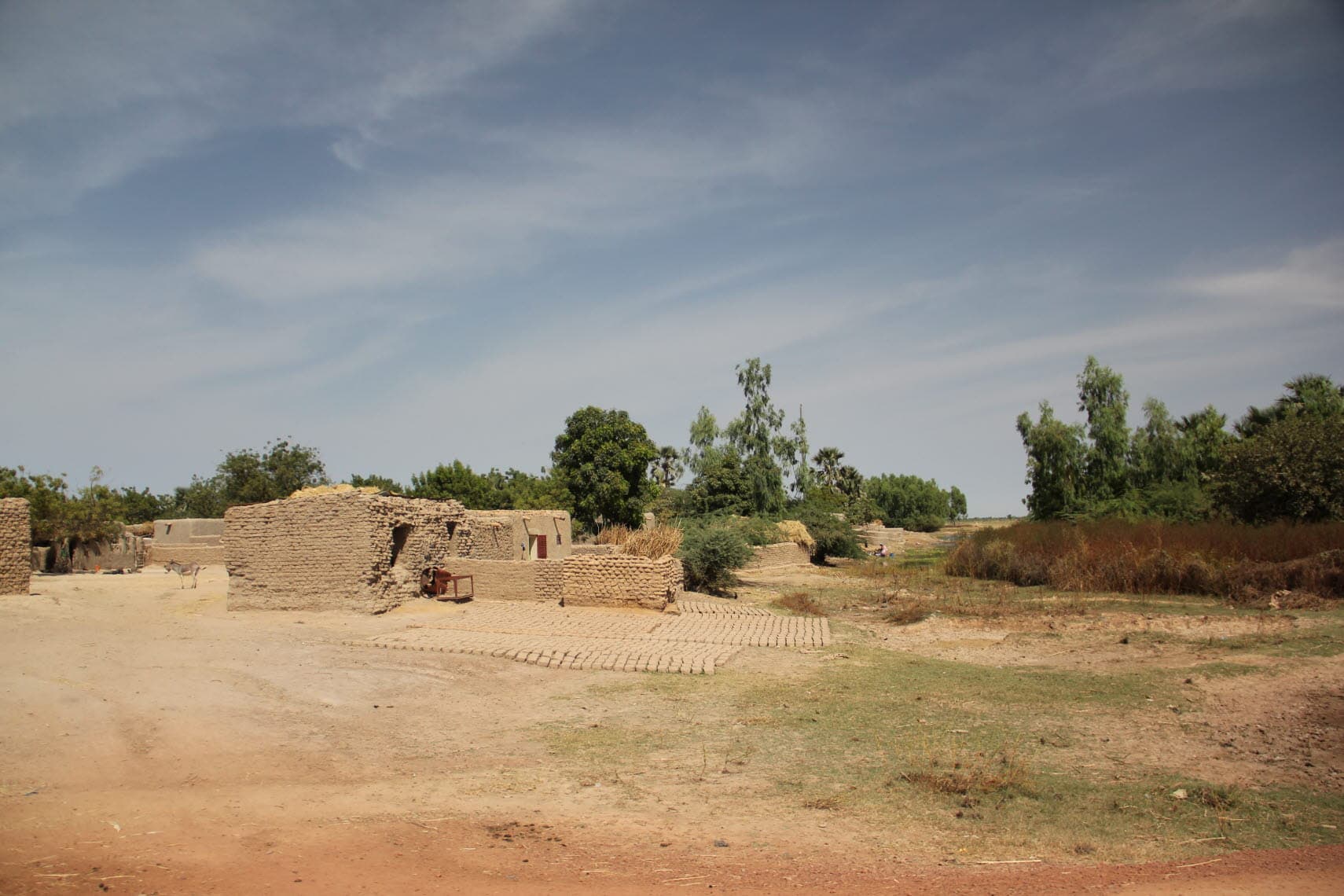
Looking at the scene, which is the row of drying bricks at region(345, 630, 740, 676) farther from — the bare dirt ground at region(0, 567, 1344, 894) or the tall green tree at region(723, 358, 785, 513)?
the tall green tree at region(723, 358, 785, 513)

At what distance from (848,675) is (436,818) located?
6435mm

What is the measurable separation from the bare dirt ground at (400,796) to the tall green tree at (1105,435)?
112 ft

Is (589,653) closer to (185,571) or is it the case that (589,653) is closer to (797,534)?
(185,571)

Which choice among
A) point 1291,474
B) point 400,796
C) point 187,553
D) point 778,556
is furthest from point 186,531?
point 1291,474

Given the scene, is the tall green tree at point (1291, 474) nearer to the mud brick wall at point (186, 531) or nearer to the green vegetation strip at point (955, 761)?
the green vegetation strip at point (955, 761)

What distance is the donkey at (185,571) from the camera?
20516 millimetres

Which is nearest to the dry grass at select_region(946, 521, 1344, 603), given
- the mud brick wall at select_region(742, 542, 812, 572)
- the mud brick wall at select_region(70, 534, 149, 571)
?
the mud brick wall at select_region(742, 542, 812, 572)

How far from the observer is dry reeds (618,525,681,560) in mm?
18500

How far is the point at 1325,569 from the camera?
17.5 metres

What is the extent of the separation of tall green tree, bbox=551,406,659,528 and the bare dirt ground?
26.6 metres

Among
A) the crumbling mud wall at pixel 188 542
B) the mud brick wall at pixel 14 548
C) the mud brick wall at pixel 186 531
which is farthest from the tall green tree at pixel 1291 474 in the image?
the mud brick wall at pixel 186 531

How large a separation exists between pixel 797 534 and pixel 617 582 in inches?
788

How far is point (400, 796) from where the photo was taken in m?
6.08

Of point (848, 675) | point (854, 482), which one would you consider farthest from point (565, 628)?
point (854, 482)
